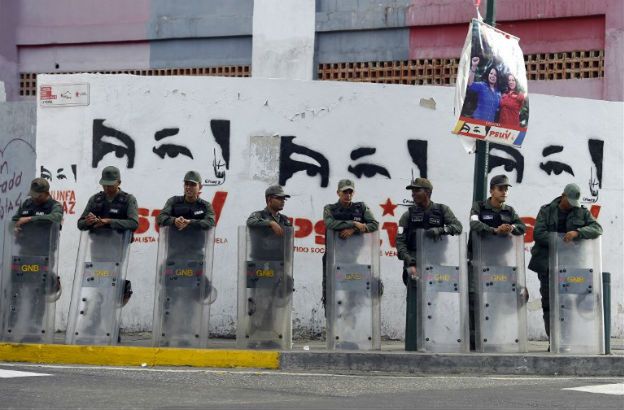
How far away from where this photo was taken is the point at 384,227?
661 inches

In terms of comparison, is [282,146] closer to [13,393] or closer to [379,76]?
[379,76]

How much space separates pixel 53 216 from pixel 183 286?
1.49 meters

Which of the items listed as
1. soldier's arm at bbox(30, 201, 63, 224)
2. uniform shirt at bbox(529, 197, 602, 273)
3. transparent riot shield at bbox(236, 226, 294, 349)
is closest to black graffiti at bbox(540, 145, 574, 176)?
uniform shirt at bbox(529, 197, 602, 273)

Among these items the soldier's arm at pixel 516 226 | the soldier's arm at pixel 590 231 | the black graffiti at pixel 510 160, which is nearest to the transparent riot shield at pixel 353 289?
the soldier's arm at pixel 516 226

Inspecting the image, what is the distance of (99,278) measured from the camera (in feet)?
48.2

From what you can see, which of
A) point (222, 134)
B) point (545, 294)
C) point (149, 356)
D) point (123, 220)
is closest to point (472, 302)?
point (545, 294)

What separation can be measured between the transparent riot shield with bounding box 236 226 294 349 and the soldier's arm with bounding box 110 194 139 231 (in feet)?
3.56

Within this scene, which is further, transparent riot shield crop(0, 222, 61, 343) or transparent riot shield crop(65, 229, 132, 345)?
transparent riot shield crop(0, 222, 61, 343)

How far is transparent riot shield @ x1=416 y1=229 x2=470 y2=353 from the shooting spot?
14477mm

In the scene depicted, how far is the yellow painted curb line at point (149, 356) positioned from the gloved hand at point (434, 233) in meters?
1.95

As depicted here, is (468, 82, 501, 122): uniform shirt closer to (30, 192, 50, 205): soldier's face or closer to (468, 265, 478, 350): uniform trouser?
(468, 265, 478, 350): uniform trouser

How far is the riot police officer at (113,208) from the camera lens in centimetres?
1465

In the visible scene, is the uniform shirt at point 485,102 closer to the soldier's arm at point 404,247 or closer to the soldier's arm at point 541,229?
the soldier's arm at point 541,229

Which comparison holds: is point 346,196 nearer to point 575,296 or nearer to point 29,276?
point 575,296
